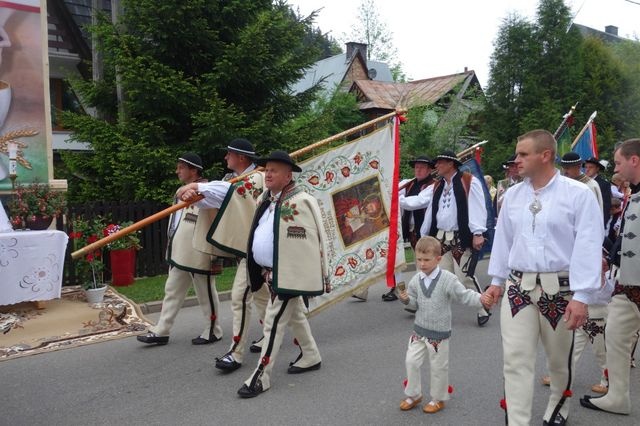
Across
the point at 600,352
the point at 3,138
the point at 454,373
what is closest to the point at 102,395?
the point at 454,373

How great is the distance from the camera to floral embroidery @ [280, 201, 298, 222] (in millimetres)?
4582

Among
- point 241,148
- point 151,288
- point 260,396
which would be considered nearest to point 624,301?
point 260,396

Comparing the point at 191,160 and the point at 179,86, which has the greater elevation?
the point at 179,86

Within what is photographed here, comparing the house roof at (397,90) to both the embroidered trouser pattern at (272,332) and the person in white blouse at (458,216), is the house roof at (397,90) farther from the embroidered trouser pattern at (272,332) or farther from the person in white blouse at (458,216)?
the embroidered trouser pattern at (272,332)

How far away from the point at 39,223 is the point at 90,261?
828mm

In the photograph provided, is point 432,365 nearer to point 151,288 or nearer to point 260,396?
point 260,396

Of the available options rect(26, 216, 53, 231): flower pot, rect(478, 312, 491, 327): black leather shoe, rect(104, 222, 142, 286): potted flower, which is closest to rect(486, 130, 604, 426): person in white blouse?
rect(478, 312, 491, 327): black leather shoe

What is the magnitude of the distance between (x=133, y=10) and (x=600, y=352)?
31.4 feet

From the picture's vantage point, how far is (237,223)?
208 inches

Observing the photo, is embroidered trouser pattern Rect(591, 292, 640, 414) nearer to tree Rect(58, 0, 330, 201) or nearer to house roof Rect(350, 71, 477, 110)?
tree Rect(58, 0, 330, 201)

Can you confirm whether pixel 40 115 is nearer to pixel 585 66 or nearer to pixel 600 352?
pixel 600 352

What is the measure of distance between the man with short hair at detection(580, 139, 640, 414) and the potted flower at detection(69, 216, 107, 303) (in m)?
6.19

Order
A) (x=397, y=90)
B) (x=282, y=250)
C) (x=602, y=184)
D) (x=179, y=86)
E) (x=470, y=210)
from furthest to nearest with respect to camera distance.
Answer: (x=397, y=90), (x=179, y=86), (x=602, y=184), (x=470, y=210), (x=282, y=250)

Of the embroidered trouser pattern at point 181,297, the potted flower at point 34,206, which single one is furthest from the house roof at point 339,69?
the embroidered trouser pattern at point 181,297
